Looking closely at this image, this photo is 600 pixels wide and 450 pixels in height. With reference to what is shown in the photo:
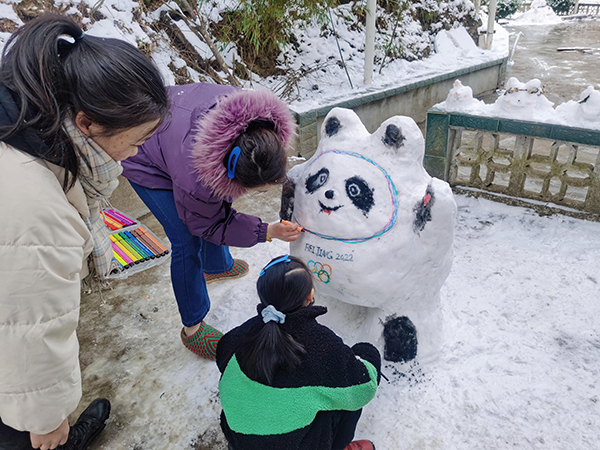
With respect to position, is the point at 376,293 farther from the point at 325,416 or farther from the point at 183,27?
the point at 183,27

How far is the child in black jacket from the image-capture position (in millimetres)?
1255

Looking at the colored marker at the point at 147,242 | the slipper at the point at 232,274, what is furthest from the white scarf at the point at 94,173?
the colored marker at the point at 147,242

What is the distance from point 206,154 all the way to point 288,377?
2.40 ft

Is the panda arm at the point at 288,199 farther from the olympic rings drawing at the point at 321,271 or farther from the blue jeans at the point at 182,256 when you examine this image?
the blue jeans at the point at 182,256

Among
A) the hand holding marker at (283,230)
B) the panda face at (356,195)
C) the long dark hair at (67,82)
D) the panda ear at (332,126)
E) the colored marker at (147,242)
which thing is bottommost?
the colored marker at (147,242)

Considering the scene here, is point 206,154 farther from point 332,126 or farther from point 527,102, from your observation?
point 527,102

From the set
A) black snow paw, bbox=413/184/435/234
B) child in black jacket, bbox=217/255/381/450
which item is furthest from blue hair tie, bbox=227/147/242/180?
black snow paw, bbox=413/184/435/234

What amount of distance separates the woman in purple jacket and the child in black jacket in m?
0.35

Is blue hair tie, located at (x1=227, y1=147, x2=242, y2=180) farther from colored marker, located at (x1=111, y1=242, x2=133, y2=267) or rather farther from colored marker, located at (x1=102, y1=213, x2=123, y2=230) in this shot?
colored marker, located at (x1=102, y1=213, x2=123, y2=230)

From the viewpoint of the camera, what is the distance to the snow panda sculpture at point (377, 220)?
171 centimetres

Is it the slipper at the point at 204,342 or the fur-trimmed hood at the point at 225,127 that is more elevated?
the fur-trimmed hood at the point at 225,127

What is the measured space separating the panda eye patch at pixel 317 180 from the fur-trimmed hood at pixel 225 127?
357 mm

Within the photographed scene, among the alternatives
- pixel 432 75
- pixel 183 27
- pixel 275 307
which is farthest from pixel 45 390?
pixel 432 75

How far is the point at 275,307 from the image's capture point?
131 centimetres
